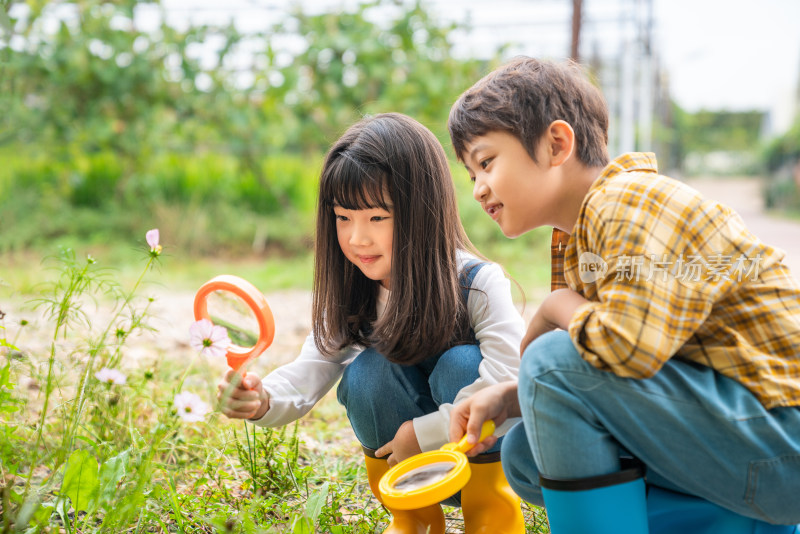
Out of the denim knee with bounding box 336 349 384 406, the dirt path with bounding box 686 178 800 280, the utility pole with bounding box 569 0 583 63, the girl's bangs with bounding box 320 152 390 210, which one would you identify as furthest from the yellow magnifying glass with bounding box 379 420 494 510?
the utility pole with bounding box 569 0 583 63

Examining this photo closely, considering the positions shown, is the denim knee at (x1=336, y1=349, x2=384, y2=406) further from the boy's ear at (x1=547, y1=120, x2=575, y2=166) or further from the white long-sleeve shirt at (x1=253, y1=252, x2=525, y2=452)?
the boy's ear at (x1=547, y1=120, x2=575, y2=166)

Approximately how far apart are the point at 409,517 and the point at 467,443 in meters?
0.26

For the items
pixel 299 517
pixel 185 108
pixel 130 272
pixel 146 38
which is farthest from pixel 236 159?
pixel 299 517

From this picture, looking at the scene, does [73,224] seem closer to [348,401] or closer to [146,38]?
[146,38]

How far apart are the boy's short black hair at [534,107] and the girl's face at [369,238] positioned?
0.76 ft

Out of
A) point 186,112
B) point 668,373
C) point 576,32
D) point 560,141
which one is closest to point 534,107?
point 560,141

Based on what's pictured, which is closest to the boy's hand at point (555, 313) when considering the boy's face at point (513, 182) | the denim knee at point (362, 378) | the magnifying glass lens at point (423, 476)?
the boy's face at point (513, 182)

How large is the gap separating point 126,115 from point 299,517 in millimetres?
5405

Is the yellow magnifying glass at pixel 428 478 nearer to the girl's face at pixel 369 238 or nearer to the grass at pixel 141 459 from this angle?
the grass at pixel 141 459

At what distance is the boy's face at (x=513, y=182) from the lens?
4.10 ft

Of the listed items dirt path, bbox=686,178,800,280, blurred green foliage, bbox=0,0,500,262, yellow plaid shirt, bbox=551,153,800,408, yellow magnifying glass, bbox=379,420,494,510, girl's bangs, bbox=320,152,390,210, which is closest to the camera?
yellow plaid shirt, bbox=551,153,800,408

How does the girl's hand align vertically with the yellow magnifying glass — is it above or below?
below

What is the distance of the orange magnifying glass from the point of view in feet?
4.53

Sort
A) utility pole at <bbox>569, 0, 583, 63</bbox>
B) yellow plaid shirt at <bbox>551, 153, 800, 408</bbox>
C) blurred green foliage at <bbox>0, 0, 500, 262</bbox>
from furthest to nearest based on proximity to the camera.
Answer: blurred green foliage at <bbox>0, 0, 500, 262</bbox>, utility pole at <bbox>569, 0, 583, 63</bbox>, yellow plaid shirt at <bbox>551, 153, 800, 408</bbox>
